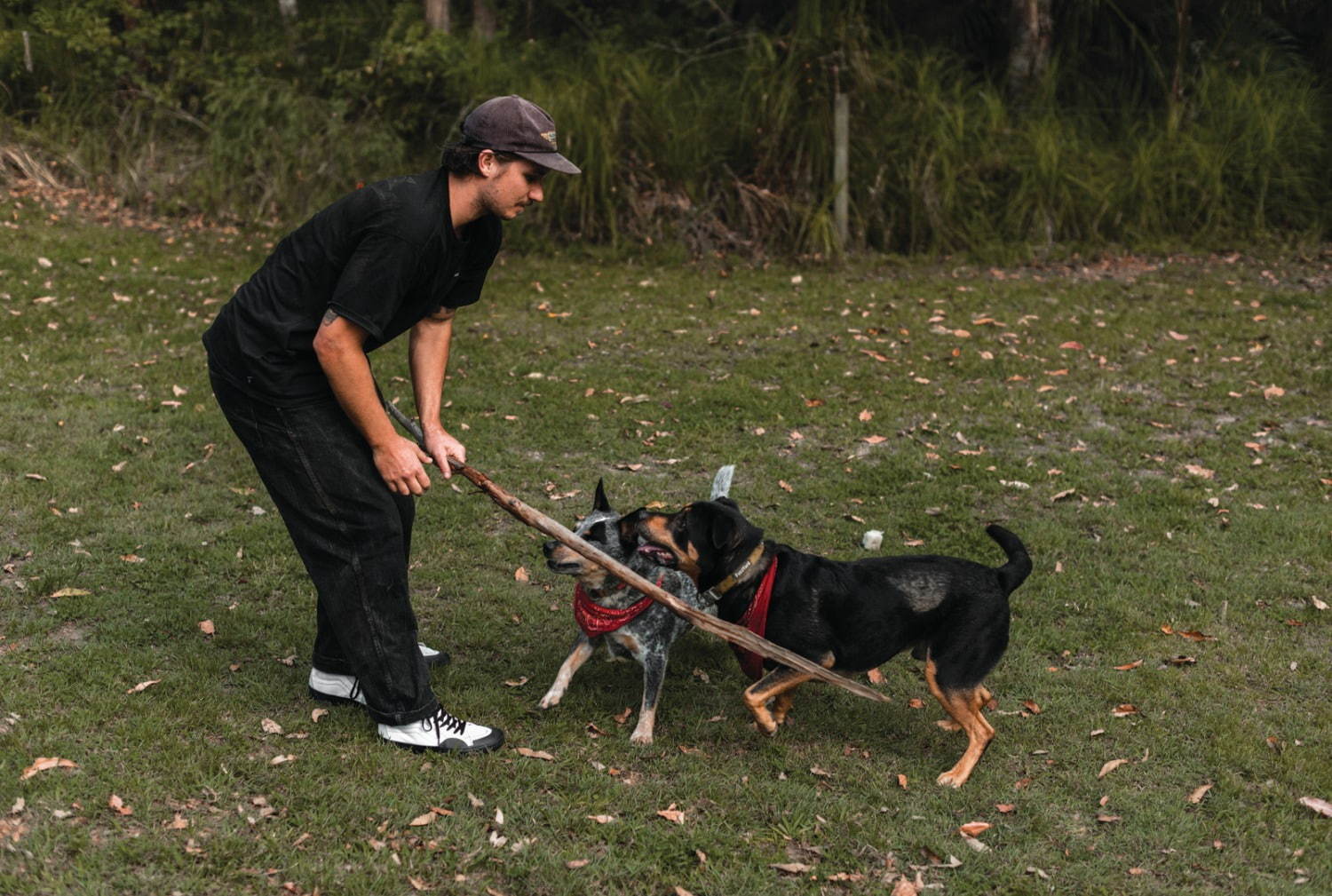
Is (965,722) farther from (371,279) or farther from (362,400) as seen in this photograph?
(371,279)

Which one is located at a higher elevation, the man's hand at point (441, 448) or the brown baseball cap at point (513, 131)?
the brown baseball cap at point (513, 131)

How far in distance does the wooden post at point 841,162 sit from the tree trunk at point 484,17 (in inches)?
212

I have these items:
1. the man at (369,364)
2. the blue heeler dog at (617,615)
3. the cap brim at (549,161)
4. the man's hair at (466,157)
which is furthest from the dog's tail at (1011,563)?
the man's hair at (466,157)

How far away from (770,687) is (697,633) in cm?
99

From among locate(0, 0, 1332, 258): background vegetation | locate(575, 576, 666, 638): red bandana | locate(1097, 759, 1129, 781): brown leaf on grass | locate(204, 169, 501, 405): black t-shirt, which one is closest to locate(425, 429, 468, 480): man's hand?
locate(204, 169, 501, 405): black t-shirt

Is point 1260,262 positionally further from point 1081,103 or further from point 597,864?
point 597,864

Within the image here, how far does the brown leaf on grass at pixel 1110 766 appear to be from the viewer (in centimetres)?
436

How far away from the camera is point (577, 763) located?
14.1ft

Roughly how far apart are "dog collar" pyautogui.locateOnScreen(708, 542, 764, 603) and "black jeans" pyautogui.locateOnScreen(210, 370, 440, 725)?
3.61 feet

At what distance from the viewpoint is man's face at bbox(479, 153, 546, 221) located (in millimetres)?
3648

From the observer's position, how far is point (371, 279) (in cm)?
353

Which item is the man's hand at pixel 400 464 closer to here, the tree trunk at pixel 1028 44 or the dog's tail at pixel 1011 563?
the dog's tail at pixel 1011 563

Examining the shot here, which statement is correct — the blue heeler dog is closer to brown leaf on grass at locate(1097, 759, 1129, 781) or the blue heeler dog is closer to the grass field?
the grass field

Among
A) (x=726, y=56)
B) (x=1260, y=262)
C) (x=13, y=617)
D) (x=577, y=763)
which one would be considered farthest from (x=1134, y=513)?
(x=726, y=56)
